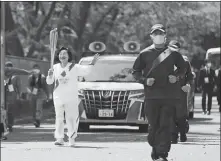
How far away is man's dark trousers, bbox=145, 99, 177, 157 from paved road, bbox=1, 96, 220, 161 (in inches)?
39.9

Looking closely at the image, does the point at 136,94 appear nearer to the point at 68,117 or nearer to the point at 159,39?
the point at 68,117

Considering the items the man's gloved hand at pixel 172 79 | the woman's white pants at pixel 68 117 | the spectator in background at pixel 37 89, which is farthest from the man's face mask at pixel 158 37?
the spectator in background at pixel 37 89

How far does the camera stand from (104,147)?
50.1ft

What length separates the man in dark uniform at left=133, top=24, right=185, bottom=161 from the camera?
11680 millimetres

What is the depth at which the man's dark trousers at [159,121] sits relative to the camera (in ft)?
38.6

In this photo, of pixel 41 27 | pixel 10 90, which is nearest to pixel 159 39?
pixel 10 90

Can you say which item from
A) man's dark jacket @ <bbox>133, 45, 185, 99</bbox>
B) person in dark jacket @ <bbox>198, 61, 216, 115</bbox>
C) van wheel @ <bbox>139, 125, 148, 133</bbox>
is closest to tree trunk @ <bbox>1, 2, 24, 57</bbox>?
person in dark jacket @ <bbox>198, 61, 216, 115</bbox>

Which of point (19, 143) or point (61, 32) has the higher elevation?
point (61, 32)

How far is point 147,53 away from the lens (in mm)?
11789

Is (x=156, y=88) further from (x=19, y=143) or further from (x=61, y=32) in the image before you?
(x=61, y=32)

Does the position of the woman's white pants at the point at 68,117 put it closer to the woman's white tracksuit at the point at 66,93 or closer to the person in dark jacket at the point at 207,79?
the woman's white tracksuit at the point at 66,93

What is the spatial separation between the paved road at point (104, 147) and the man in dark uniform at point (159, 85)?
1051 millimetres

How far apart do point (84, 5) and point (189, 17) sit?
24.2 ft

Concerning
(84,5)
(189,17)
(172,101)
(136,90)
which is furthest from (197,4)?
(172,101)
